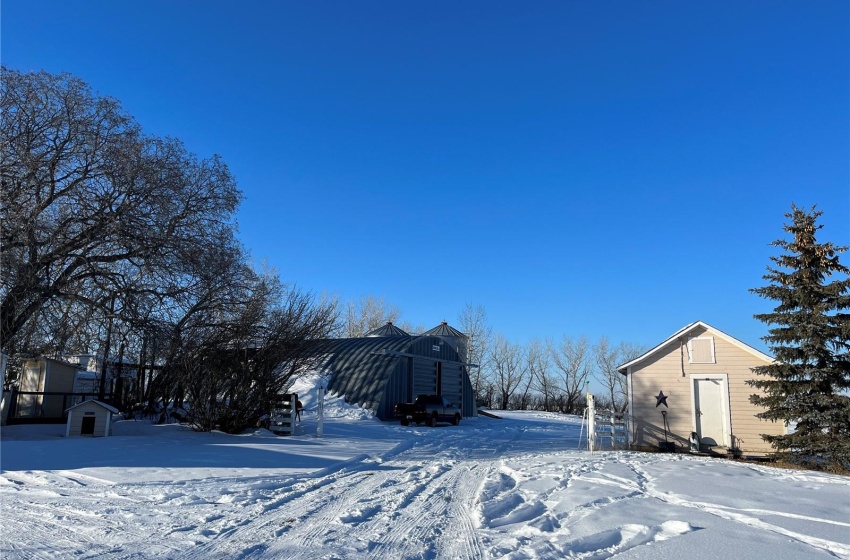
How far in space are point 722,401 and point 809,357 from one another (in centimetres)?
321

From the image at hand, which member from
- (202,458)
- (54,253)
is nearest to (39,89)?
(54,253)

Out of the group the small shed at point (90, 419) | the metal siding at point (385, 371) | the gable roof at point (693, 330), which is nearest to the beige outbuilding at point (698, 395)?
the gable roof at point (693, 330)

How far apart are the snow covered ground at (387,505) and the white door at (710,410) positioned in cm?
354

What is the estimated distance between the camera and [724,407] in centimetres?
1747

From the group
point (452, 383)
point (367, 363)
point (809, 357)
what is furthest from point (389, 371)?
point (809, 357)

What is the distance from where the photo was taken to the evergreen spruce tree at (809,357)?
47.4ft

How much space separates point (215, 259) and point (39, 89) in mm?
6752

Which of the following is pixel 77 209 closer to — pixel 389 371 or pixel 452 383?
pixel 389 371

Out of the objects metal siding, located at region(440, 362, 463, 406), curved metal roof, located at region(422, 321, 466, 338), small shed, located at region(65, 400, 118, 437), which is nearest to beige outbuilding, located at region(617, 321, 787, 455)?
metal siding, located at region(440, 362, 463, 406)

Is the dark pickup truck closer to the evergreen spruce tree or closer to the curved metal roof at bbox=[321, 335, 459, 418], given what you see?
the curved metal roof at bbox=[321, 335, 459, 418]

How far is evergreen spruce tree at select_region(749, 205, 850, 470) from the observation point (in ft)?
47.4

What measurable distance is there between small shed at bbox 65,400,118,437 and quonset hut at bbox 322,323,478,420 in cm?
1092

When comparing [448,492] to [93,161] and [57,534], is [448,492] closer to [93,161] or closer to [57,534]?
[57,534]

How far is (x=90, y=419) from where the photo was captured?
49.8ft
